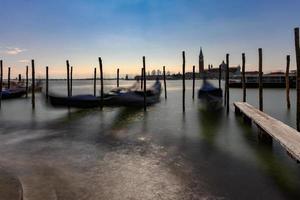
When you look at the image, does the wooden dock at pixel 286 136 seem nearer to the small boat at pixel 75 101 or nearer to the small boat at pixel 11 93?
the small boat at pixel 75 101

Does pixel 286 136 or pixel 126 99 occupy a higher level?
pixel 126 99

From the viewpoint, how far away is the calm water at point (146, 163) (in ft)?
20.3

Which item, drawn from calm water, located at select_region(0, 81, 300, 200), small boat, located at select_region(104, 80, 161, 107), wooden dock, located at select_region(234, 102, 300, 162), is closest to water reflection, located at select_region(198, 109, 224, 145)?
calm water, located at select_region(0, 81, 300, 200)

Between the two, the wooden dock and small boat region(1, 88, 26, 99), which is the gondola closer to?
the wooden dock

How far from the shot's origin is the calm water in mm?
6195

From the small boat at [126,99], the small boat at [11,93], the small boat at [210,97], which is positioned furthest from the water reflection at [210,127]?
the small boat at [11,93]

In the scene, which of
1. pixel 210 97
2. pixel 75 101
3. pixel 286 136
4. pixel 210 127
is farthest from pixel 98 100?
pixel 286 136

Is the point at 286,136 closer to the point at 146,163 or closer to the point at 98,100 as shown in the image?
the point at 146,163

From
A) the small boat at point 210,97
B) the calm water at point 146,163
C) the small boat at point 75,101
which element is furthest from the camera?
the small boat at point 210,97

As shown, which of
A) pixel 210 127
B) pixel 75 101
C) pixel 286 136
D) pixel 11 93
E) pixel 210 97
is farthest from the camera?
pixel 11 93

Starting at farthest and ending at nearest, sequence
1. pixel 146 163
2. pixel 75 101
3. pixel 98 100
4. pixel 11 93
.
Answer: pixel 11 93 < pixel 98 100 < pixel 75 101 < pixel 146 163

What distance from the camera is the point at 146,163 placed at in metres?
8.24

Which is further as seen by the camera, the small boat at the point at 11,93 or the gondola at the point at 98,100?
the small boat at the point at 11,93

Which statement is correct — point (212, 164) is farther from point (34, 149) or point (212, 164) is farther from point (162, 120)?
point (162, 120)
